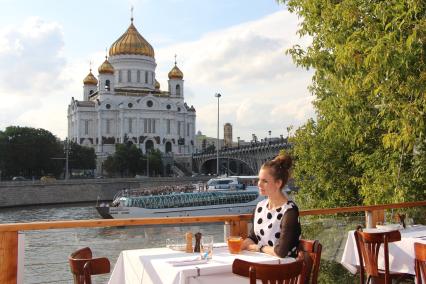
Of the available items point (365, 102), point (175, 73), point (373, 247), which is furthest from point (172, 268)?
point (175, 73)

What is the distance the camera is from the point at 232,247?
416 centimetres

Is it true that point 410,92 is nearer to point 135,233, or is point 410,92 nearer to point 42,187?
point 135,233

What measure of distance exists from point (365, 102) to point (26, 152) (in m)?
56.9

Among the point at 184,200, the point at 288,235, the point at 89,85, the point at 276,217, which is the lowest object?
the point at 184,200

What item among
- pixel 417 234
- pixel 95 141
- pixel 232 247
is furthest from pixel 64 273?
pixel 95 141

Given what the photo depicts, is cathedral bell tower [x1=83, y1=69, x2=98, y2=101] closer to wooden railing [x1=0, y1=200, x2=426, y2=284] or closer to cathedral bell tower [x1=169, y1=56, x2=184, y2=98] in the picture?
cathedral bell tower [x1=169, y1=56, x2=184, y2=98]

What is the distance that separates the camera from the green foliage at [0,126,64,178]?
60.8m

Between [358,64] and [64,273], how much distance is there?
4.01 metres

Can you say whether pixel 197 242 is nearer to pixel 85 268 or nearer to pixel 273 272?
pixel 85 268

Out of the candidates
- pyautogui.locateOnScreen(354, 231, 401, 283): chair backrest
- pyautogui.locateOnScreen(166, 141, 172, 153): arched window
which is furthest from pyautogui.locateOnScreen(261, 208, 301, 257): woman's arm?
pyautogui.locateOnScreen(166, 141, 172, 153): arched window

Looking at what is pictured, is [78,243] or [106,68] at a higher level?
[106,68]

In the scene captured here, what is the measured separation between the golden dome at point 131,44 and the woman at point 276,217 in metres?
90.9

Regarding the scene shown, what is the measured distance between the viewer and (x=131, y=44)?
3656 inches

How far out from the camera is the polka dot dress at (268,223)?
4.00 meters
